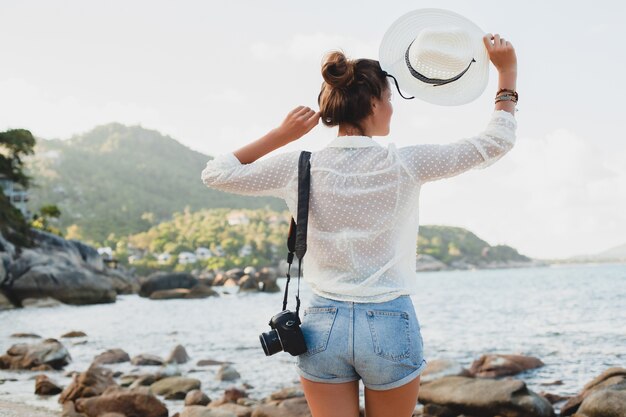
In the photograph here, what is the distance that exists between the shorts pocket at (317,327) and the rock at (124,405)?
631 centimetres

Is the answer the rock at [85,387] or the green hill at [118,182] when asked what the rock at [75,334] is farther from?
the green hill at [118,182]

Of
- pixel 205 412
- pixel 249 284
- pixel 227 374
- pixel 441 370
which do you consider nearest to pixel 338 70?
pixel 205 412

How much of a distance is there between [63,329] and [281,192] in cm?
2101

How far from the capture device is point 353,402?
205cm

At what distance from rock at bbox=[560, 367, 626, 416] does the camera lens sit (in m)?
6.50

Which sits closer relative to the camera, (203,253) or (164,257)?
(164,257)

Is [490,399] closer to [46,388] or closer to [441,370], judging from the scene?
[441,370]

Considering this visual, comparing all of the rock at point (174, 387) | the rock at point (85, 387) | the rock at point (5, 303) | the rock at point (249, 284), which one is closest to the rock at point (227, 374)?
the rock at point (174, 387)

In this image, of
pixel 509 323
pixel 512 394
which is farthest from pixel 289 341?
pixel 509 323

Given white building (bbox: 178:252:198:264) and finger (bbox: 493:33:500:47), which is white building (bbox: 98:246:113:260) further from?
finger (bbox: 493:33:500:47)

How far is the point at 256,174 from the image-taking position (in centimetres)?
209

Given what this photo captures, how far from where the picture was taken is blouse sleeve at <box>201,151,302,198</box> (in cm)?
207

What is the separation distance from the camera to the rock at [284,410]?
24.3ft

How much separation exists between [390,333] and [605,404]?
606 cm
